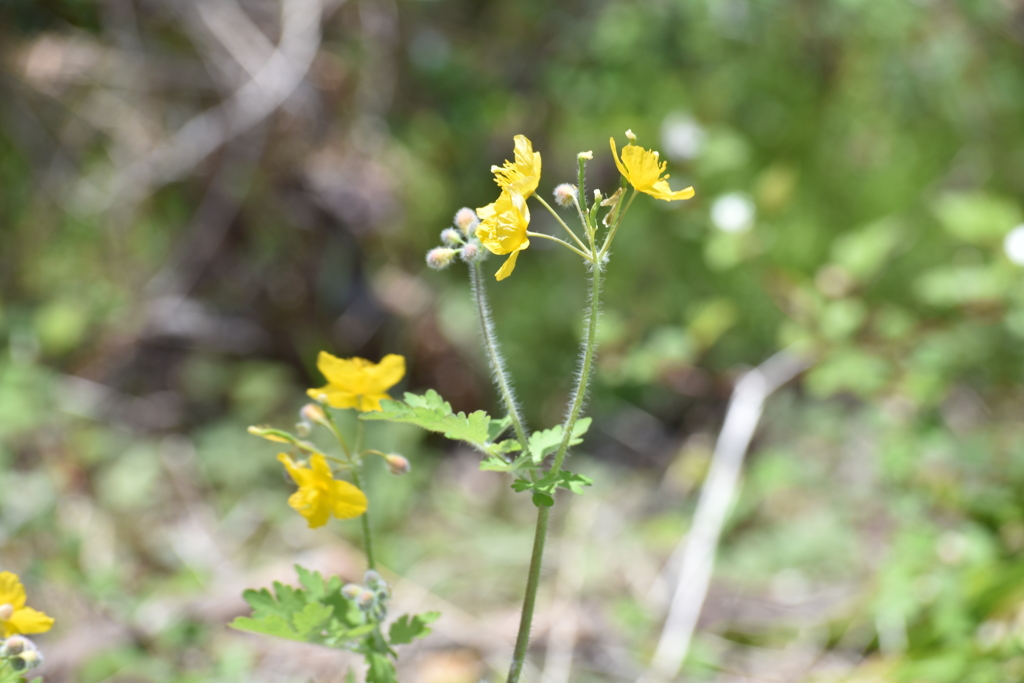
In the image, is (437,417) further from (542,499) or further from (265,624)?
(265,624)

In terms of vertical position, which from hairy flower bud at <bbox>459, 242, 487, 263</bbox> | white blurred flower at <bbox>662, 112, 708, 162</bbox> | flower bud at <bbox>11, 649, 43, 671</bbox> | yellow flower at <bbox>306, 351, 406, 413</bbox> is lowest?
flower bud at <bbox>11, 649, 43, 671</bbox>

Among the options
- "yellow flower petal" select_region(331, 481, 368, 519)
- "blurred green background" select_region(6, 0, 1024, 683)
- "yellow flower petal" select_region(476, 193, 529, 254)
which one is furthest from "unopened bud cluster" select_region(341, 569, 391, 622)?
"blurred green background" select_region(6, 0, 1024, 683)

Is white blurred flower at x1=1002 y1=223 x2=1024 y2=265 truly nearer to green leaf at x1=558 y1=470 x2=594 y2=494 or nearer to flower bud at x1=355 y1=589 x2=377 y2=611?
green leaf at x1=558 y1=470 x2=594 y2=494

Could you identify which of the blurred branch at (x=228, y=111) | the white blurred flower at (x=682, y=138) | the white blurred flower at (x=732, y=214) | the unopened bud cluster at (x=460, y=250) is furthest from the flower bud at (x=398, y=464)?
the blurred branch at (x=228, y=111)

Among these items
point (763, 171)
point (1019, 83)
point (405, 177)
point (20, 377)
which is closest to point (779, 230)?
point (763, 171)

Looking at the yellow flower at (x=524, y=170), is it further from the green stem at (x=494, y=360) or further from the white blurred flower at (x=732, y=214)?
the white blurred flower at (x=732, y=214)
